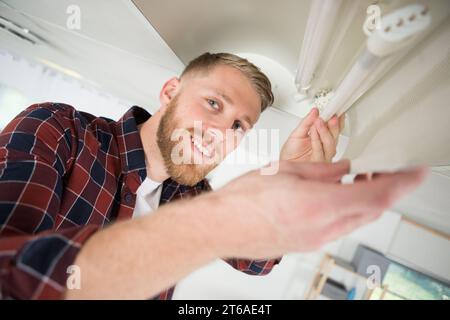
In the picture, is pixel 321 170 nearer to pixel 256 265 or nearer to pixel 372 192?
pixel 372 192

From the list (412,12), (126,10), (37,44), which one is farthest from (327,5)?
(37,44)

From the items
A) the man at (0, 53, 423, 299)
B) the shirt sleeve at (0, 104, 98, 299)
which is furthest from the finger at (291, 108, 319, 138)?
the shirt sleeve at (0, 104, 98, 299)

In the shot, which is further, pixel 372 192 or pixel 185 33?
pixel 185 33

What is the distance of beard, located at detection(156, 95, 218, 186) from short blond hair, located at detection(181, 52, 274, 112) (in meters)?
0.16

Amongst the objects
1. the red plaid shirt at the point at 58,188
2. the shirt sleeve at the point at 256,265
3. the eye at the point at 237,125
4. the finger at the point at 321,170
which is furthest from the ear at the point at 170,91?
the finger at the point at 321,170

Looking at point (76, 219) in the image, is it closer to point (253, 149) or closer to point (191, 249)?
point (191, 249)

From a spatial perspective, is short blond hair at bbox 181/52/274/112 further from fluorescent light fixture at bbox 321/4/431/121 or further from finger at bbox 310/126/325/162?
fluorescent light fixture at bbox 321/4/431/121

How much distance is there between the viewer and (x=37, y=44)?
145 centimetres

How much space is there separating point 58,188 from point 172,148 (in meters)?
0.42

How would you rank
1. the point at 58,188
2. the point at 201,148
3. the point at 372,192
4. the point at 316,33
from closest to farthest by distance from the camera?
the point at 372,192 → the point at 316,33 → the point at 58,188 → the point at 201,148

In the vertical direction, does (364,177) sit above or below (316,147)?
below

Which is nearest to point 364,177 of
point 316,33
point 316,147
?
point 316,33

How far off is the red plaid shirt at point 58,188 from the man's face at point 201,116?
0.42ft

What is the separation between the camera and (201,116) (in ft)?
2.95
